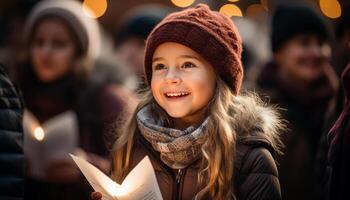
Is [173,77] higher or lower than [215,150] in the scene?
higher

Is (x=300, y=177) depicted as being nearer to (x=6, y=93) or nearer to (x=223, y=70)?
(x=223, y=70)

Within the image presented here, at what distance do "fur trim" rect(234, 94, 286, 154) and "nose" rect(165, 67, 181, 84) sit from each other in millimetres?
397

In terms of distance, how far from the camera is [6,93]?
4.85 metres

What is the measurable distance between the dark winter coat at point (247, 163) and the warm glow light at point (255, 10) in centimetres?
884

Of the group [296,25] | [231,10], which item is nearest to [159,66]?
[296,25]

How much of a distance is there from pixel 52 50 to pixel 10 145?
2.79 m

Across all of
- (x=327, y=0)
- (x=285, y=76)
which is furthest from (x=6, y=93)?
(x=327, y=0)

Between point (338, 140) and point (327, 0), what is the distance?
24.1 feet

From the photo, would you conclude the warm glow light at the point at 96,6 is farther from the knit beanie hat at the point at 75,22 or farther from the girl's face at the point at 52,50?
the girl's face at the point at 52,50

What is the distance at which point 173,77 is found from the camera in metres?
4.64

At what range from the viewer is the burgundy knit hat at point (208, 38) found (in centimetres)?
466

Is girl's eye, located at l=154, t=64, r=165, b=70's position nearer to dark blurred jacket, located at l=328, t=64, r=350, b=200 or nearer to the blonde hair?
the blonde hair

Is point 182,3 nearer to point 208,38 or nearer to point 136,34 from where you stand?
point 136,34

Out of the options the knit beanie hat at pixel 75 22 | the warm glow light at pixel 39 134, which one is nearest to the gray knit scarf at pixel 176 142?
the warm glow light at pixel 39 134
